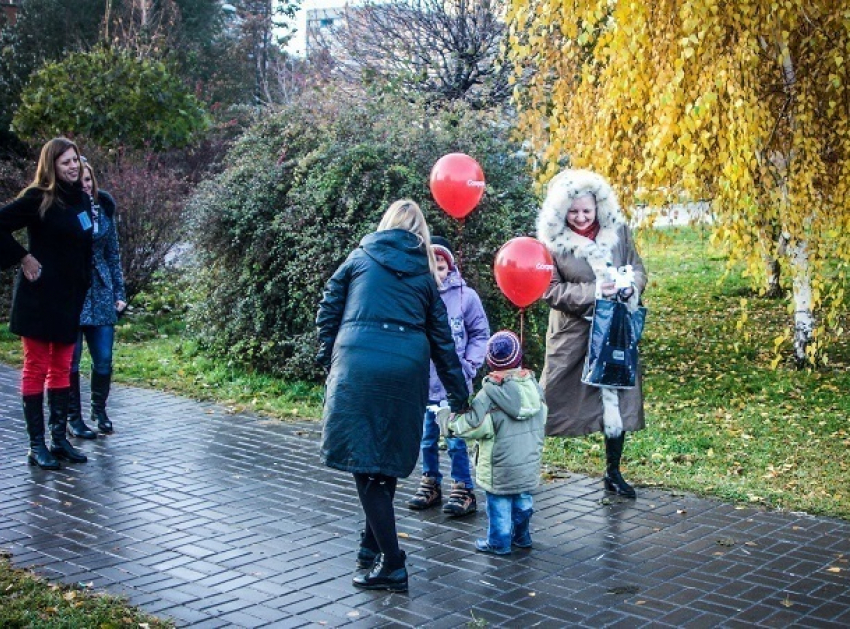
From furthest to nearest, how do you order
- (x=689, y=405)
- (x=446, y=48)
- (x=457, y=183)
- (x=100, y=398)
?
(x=446, y=48) → (x=689, y=405) → (x=100, y=398) → (x=457, y=183)

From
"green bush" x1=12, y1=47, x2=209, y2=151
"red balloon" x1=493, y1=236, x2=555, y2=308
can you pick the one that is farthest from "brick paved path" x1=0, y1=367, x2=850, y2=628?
"green bush" x1=12, y1=47, x2=209, y2=151

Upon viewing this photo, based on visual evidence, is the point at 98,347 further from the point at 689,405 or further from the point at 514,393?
the point at 689,405

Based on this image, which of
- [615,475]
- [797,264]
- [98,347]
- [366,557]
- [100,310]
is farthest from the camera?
[797,264]

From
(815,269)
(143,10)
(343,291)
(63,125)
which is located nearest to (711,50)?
(815,269)

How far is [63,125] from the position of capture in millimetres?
15492

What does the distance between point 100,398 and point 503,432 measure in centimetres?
412

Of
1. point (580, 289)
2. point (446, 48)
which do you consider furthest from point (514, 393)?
point (446, 48)

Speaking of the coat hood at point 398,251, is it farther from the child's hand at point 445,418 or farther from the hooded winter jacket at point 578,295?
the hooded winter jacket at point 578,295

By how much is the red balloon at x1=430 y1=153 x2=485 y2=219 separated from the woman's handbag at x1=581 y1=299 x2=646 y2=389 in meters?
1.55

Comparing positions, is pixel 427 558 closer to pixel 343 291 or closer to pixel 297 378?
pixel 343 291

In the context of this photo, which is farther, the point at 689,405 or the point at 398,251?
the point at 689,405

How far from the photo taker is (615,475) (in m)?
6.72

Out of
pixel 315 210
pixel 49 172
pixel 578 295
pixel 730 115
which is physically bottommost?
pixel 578 295

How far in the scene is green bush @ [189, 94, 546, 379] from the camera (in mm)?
9656
